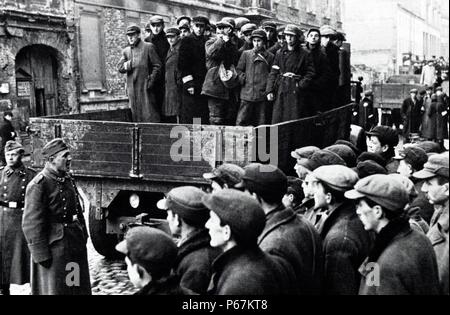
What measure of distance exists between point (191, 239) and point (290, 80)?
492 centimetres

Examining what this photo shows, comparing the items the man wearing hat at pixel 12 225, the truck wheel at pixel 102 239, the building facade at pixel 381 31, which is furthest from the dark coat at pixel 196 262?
the building facade at pixel 381 31

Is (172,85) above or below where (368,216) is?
above

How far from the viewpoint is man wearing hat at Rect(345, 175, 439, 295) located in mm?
3389

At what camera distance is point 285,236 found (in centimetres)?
380

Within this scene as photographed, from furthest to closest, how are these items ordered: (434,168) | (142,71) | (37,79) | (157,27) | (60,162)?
(37,79) → (157,27) → (142,71) → (60,162) → (434,168)

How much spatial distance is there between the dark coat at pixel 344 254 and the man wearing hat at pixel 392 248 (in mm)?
227

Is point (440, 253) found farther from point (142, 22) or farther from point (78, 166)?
point (142, 22)

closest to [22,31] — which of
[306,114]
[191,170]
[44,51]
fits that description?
[44,51]

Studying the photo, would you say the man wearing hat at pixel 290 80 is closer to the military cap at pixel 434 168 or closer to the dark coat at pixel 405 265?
the military cap at pixel 434 168

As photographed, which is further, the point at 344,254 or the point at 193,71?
the point at 193,71

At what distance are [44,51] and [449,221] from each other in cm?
1557

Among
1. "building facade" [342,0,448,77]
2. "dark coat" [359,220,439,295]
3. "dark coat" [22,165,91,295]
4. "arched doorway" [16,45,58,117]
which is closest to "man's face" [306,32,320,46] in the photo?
"dark coat" [22,165,91,295]

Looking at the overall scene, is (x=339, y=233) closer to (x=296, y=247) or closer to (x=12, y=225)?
(x=296, y=247)

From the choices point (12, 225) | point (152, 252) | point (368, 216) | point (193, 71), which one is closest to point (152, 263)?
point (152, 252)
